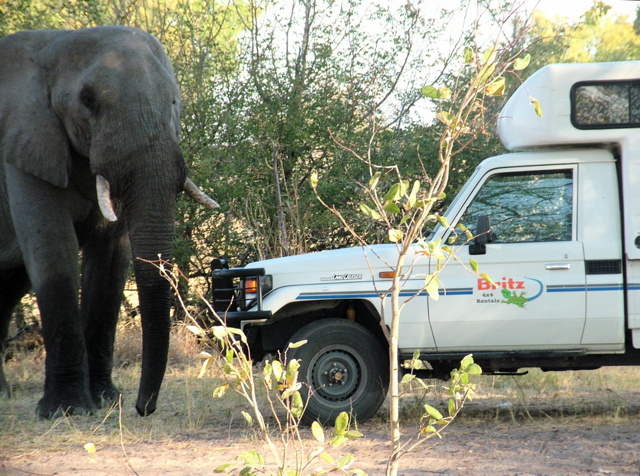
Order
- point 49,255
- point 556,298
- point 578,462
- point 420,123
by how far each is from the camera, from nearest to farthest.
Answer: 1. point 578,462
2. point 556,298
3. point 49,255
4. point 420,123

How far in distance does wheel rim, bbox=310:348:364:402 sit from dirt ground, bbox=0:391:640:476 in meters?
0.35

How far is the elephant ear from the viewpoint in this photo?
24.3ft

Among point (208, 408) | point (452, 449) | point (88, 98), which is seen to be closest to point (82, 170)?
point (88, 98)

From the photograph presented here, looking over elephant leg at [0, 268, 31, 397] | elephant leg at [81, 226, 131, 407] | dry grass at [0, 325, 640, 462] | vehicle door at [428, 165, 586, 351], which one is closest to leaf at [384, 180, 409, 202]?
dry grass at [0, 325, 640, 462]

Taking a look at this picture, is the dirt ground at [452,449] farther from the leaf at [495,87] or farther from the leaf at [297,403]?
the leaf at [495,87]

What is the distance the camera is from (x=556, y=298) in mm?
6500

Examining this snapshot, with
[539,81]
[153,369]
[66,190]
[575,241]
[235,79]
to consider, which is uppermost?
[235,79]

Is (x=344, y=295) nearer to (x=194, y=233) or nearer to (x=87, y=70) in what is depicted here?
(x=87, y=70)

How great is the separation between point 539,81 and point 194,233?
6768 millimetres

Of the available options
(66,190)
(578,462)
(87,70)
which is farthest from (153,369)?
(578,462)

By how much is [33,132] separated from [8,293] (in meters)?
2.43

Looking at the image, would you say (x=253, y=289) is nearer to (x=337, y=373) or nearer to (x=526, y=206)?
(x=337, y=373)

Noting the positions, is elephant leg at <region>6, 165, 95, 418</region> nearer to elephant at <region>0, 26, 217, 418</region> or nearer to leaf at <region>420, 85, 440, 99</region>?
elephant at <region>0, 26, 217, 418</region>

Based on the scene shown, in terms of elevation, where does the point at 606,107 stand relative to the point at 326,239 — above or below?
above
